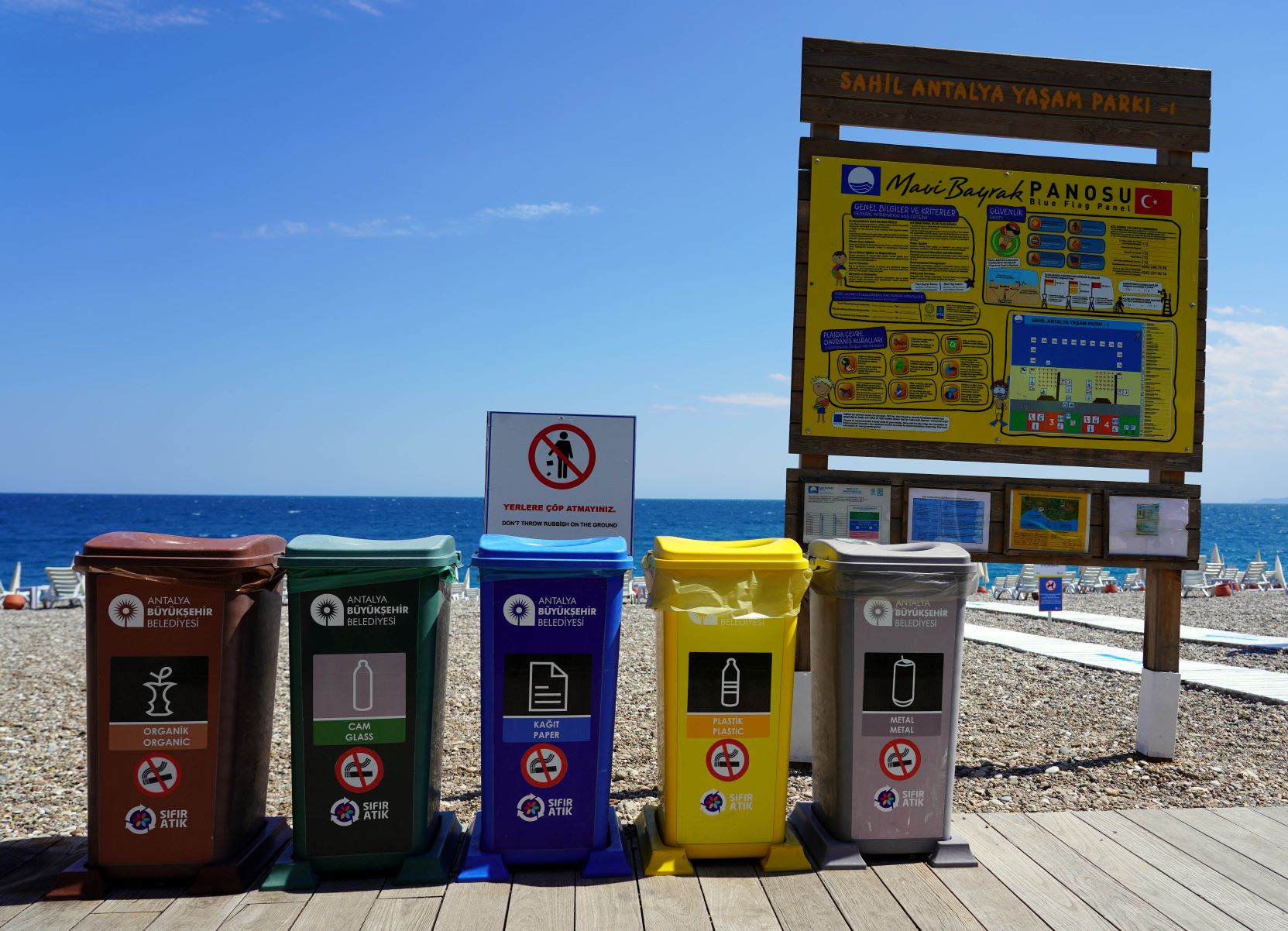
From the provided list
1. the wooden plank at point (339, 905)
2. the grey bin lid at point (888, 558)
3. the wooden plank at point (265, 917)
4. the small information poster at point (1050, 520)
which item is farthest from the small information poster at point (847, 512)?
the wooden plank at point (265, 917)

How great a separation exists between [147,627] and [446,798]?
6.49ft

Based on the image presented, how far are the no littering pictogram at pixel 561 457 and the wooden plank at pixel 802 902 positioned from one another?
2068mm

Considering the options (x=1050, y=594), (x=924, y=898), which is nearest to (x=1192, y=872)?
(x=924, y=898)

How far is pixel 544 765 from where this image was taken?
11.3 feet

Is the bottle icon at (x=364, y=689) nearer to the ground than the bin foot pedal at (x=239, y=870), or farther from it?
farther from it

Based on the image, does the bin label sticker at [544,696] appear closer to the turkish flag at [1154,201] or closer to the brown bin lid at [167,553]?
the brown bin lid at [167,553]

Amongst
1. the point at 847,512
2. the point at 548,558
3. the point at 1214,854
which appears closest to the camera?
the point at 548,558

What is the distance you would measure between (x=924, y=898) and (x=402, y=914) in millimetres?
1953

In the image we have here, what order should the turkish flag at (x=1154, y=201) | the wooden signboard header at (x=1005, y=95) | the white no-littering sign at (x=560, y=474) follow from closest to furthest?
the white no-littering sign at (x=560, y=474) → the wooden signboard header at (x=1005, y=95) → the turkish flag at (x=1154, y=201)

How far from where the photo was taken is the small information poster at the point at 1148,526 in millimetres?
5234

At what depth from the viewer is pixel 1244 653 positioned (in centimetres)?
984

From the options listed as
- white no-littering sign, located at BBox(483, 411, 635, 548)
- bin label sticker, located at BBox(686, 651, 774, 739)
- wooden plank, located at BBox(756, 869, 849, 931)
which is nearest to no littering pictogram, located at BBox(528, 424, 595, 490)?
white no-littering sign, located at BBox(483, 411, 635, 548)

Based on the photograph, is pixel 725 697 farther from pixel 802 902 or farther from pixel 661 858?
pixel 802 902

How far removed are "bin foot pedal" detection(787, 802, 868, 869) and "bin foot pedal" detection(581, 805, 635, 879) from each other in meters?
0.78
